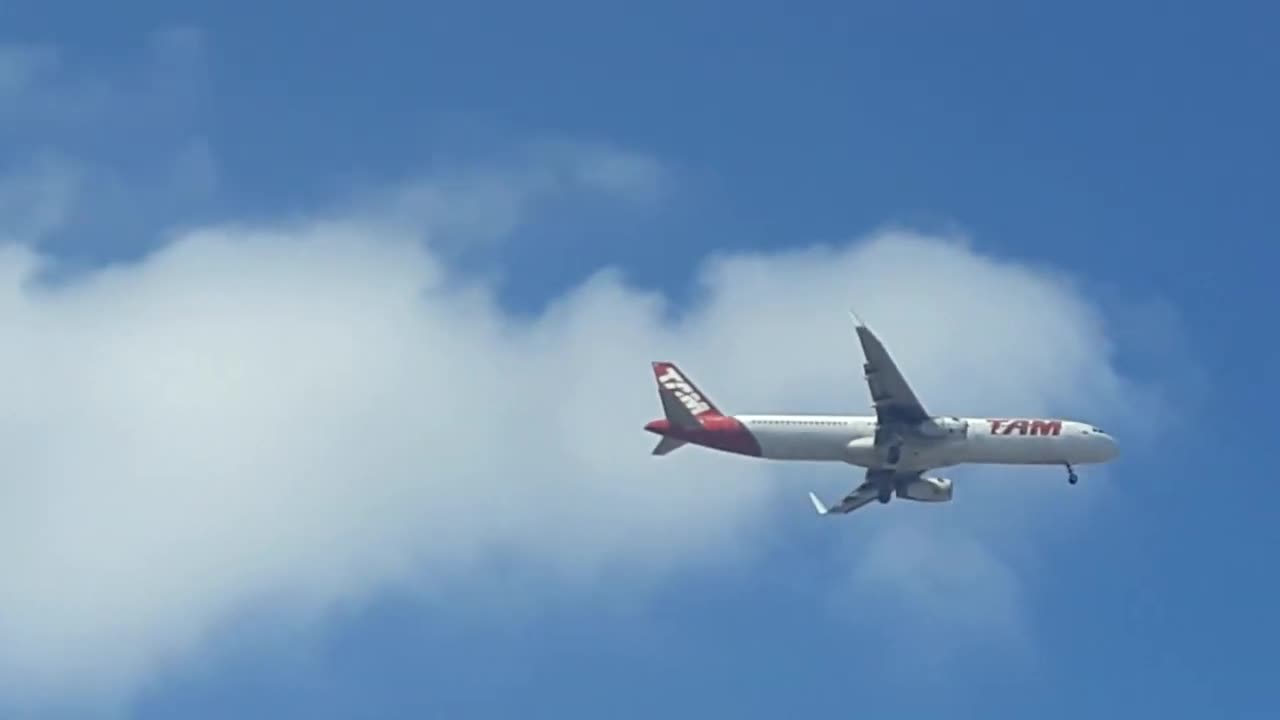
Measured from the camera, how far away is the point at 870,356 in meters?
200
